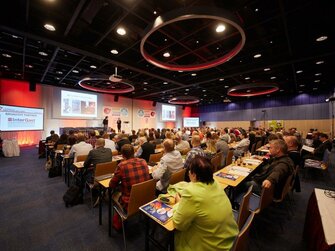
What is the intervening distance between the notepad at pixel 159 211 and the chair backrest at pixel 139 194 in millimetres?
335

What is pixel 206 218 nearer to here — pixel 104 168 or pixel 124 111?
pixel 104 168

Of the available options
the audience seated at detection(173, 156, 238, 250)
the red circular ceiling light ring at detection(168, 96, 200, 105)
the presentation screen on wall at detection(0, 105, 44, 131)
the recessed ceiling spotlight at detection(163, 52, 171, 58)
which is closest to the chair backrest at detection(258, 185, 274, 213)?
the audience seated at detection(173, 156, 238, 250)

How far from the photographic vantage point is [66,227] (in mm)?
2621

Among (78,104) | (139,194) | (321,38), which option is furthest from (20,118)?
(321,38)

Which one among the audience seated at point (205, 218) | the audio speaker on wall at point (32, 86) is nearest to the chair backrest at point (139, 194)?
the audience seated at point (205, 218)

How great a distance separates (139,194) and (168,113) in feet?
59.2

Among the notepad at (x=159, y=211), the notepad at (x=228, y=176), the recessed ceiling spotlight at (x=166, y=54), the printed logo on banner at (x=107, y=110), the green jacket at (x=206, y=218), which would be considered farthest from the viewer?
the printed logo on banner at (x=107, y=110)

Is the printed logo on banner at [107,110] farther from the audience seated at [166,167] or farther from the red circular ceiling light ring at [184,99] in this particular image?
the audience seated at [166,167]

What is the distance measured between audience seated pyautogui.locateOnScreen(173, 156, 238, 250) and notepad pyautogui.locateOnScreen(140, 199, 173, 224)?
271mm

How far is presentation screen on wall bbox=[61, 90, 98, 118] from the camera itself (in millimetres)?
11383

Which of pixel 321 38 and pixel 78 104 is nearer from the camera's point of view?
pixel 321 38

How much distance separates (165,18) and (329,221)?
4097 mm

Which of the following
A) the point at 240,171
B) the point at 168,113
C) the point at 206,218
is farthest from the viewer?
the point at 168,113

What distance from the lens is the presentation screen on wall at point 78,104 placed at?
11.4 m
